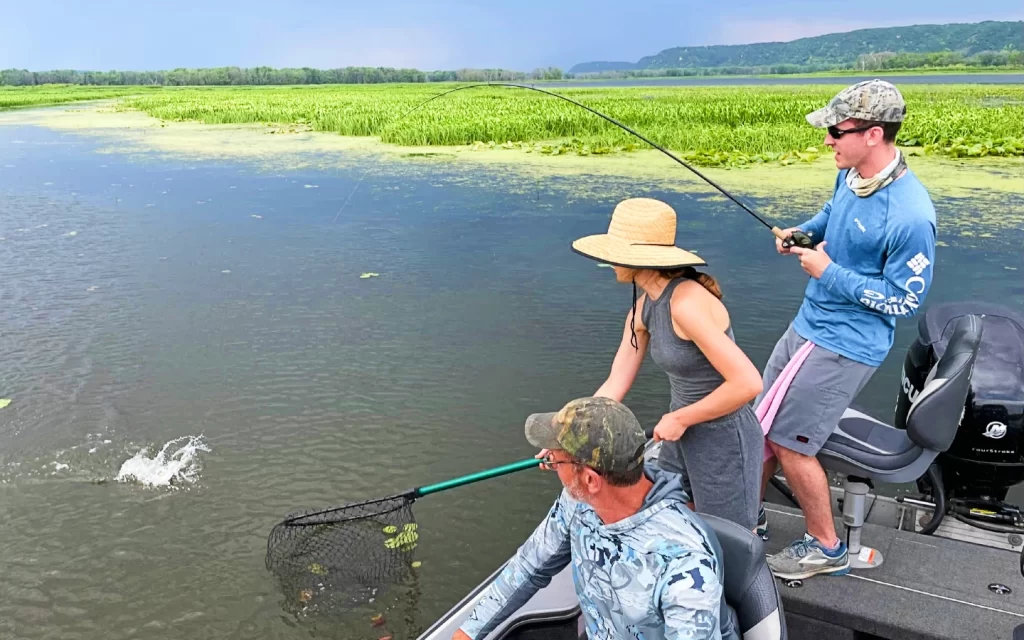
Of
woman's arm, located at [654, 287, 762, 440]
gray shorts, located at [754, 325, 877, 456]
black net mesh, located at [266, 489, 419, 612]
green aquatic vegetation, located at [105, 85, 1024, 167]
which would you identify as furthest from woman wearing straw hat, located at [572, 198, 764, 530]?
green aquatic vegetation, located at [105, 85, 1024, 167]

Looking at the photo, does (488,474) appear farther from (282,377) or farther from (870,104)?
(282,377)

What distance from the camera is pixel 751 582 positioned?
1.78 m

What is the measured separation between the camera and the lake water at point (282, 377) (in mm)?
3824

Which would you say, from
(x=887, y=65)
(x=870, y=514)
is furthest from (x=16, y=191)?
(x=887, y=65)

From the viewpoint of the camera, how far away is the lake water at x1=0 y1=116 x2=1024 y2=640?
3.82 metres

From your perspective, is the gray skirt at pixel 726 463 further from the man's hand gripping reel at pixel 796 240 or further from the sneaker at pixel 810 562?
the man's hand gripping reel at pixel 796 240

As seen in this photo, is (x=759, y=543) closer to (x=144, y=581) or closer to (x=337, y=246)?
(x=144, y=581)

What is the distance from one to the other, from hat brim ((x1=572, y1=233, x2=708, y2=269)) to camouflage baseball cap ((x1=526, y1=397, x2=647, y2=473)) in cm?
63

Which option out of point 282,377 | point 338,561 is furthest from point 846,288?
point 282,377

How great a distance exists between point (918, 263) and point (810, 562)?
98cm

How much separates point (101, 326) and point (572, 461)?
6.54 m

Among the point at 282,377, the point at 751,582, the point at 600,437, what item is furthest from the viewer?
the point at 282,377

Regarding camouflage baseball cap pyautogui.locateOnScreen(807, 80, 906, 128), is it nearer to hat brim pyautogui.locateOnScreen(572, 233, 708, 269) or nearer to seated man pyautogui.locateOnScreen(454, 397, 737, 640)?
hat brim pyautogui.locateOnScreen(572, 233, 708, 269)

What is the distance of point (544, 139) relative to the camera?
19.9 metres
